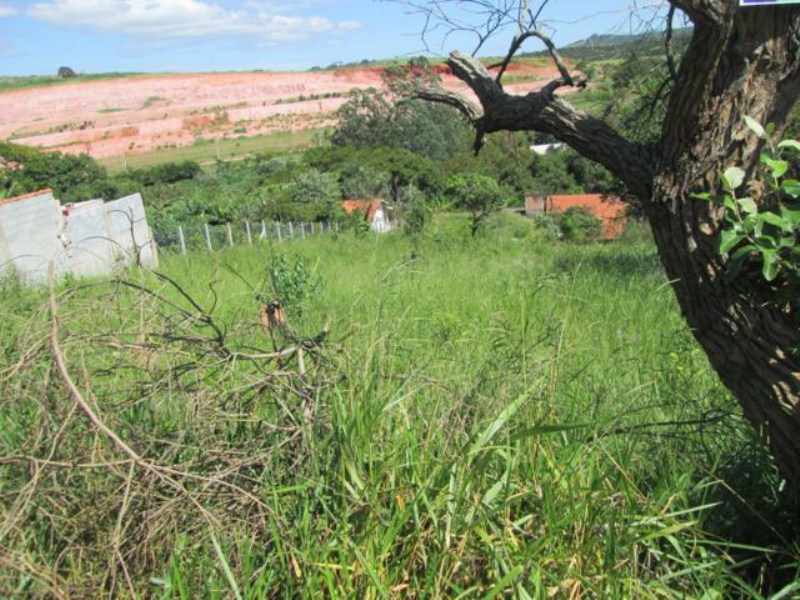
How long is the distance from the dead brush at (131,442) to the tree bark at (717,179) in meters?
1.36

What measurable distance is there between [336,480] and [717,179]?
1.62 m

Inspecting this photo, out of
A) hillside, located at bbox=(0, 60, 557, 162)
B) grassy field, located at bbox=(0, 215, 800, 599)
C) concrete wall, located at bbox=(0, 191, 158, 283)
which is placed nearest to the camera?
grassy field, located at bbox=(0, 215, 800, 599)

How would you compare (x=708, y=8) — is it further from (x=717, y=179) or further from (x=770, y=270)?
(x=770, y=270)

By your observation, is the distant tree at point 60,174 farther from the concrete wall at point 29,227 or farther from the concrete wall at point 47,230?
the concrete wall at point 29,227

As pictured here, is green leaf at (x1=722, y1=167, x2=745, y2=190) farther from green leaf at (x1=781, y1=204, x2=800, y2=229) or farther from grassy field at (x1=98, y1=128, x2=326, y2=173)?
grassy field at (x1=98, y1=128, x2=326, y2=173)

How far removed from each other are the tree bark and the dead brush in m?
1.36

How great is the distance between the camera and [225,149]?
299 ft

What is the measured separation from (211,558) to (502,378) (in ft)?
3.89

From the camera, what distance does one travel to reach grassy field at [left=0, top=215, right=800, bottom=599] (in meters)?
1.82

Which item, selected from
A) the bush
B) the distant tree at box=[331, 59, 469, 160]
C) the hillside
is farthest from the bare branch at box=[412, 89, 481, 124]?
the hillside

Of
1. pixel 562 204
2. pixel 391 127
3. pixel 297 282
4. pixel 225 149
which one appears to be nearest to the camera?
pixel 297 282

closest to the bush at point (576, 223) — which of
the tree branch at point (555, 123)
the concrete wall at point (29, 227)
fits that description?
the concrete wall at point (29, 227)

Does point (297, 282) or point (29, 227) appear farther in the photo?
point (29, 227)

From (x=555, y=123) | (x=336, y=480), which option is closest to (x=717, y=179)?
(x=555, y=123)
